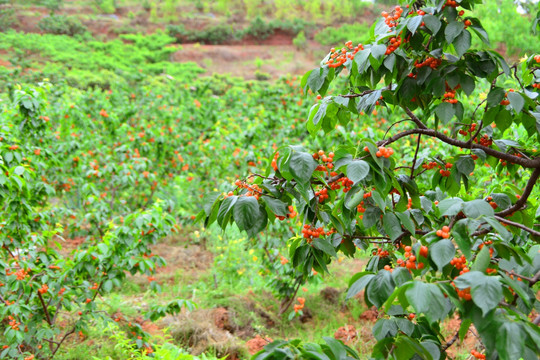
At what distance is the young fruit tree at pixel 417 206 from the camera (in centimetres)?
107

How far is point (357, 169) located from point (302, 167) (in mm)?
172

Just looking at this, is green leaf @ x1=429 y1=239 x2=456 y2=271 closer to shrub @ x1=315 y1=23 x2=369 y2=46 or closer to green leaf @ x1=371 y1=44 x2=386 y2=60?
green leaf @ x1=371 y1=44 x2=386 y2=60

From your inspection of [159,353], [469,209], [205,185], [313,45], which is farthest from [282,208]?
[313,45]

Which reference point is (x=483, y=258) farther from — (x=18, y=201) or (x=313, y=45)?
(x=313, y=45)

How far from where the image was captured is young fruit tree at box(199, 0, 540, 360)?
3.50ft

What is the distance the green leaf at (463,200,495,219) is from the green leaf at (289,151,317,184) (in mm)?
469

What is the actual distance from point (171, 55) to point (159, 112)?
14924 millimetres

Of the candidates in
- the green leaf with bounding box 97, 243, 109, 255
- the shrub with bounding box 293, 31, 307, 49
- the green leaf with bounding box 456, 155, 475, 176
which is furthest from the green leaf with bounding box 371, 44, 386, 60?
the shrub with bounding box 293, 31, 307, 49

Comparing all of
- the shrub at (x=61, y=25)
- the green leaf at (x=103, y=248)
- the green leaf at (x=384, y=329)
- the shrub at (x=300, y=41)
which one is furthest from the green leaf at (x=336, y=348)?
the shrub at (x=300, y=41)

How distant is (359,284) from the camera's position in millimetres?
1254

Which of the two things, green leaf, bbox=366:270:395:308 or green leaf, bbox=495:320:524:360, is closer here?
green leaf, bbox=495:320:524:360

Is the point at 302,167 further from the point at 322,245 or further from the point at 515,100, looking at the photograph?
the point at 515,100

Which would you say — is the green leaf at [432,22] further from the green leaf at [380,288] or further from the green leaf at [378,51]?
the green leaf at [380,288]

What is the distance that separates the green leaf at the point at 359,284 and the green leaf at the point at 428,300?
211mm
